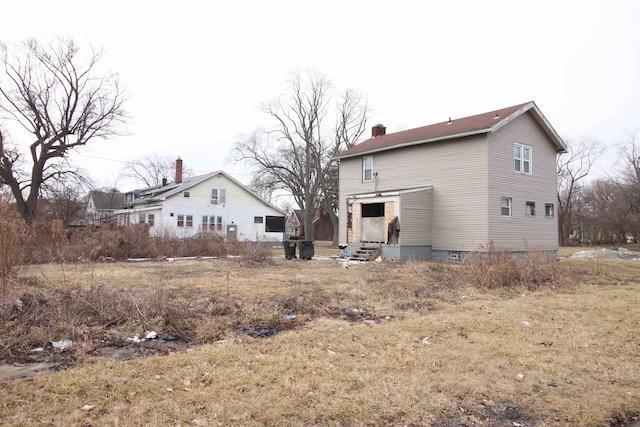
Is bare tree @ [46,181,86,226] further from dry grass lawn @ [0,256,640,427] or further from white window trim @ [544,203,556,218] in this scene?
white window trim @ [544,203,556,218]

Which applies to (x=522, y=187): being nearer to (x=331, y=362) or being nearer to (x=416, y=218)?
(x=416, y=218)

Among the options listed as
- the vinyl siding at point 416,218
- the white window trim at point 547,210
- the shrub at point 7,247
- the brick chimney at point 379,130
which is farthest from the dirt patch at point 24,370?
the brick chimney at point 379,130

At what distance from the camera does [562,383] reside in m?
4.17

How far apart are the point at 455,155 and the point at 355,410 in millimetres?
16932

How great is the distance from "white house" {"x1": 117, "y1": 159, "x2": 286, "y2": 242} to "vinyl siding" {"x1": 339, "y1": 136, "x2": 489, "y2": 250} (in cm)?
1421

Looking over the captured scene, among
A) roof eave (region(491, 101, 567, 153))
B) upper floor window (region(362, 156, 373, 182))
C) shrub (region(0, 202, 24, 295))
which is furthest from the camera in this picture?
upper floor window (region(362, 156, 373, 182))

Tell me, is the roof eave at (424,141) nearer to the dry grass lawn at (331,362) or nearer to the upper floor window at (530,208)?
the upper floor window at (530,208)

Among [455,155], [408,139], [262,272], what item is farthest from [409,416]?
[408,139]

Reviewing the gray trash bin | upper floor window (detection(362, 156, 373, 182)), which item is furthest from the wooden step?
upper floor window (detection(362, 156, 373, 182))

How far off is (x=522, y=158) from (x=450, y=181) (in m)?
3.56

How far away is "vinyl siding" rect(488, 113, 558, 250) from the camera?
58.3 ft

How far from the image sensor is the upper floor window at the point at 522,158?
61.9ft

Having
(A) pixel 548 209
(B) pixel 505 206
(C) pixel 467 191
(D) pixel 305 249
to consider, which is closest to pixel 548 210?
(A) pixel 548 209

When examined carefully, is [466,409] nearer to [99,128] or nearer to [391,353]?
[391,353]
